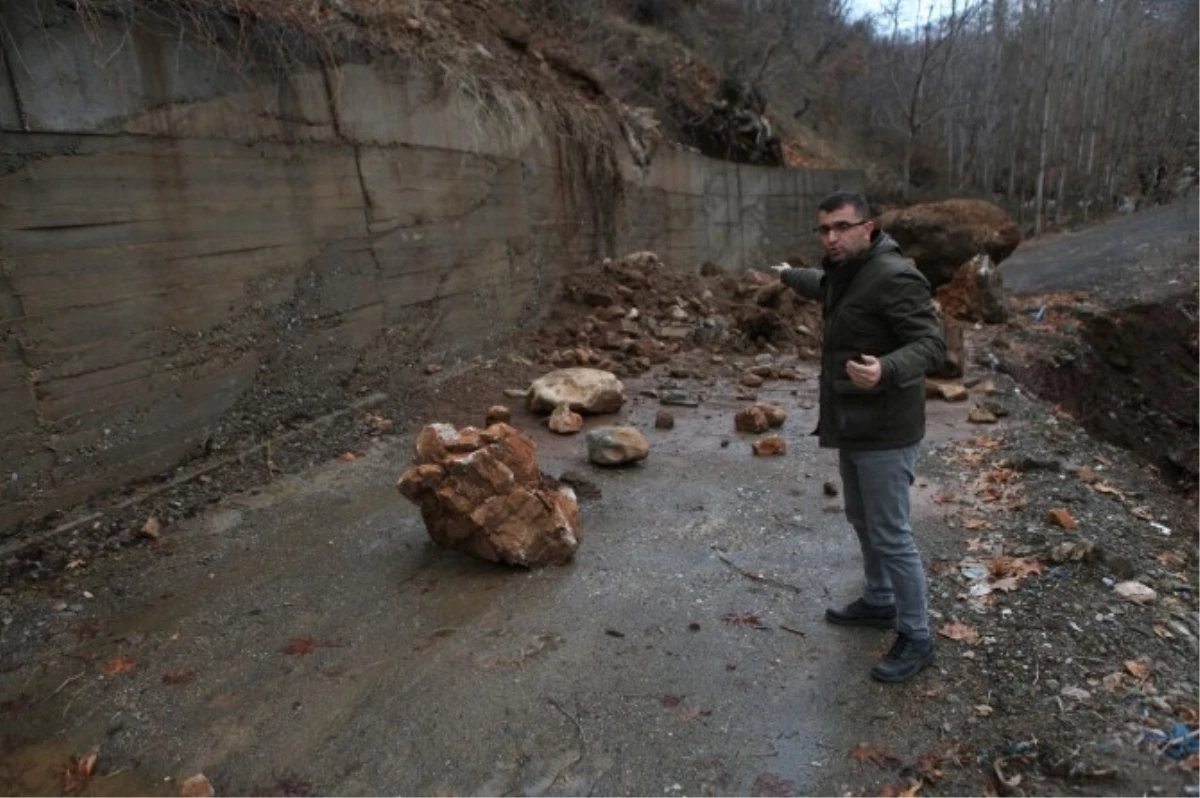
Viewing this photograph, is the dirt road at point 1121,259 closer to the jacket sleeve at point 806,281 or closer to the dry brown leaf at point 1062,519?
the dry brown leaf at point 1062,519

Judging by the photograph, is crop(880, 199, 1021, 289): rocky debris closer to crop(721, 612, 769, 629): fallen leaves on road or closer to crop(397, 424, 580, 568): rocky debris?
crop(397, 424, 580, 568): rocky debris

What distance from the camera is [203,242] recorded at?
194 inches

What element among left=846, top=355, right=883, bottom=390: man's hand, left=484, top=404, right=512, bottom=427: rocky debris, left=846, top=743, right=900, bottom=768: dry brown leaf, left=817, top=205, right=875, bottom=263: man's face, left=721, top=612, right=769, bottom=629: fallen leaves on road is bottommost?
left=846, top=743, right=900, bottom=768: dry brown leaf

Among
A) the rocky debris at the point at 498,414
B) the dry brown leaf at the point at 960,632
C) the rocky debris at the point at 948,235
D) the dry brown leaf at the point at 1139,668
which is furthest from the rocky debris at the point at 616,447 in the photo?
the rocky debris at the point at 948,235

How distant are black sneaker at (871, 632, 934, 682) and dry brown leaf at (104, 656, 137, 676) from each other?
2.98 meters

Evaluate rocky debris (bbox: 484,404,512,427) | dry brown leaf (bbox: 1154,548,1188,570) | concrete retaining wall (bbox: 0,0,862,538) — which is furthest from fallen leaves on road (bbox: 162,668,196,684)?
dry brown leaf (bbox: 1154,548,1188,570)

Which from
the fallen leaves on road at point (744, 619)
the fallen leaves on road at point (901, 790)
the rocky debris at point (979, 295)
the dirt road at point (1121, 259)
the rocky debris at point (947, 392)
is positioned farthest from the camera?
the dirt road at point (1121, 259)

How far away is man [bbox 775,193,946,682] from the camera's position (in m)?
2.79

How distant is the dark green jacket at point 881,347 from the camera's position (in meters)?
2.76

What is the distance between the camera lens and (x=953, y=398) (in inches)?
271

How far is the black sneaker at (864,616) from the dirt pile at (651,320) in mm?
4941

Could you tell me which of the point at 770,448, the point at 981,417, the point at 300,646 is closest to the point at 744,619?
the point at 300,646

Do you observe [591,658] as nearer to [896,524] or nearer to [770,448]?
[896,524]

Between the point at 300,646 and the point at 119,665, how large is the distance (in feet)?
2.34
